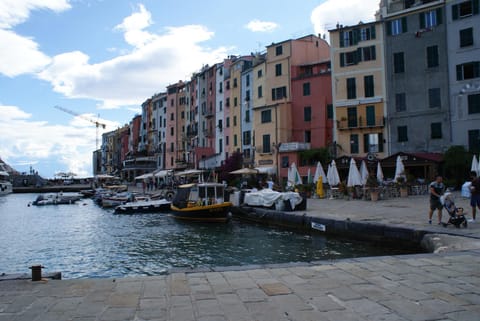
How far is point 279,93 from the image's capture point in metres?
49.0

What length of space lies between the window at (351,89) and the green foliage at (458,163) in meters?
11.6

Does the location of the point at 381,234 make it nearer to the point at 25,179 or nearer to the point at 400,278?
the point at 400,278

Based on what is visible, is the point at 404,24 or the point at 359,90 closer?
the point at 404,24

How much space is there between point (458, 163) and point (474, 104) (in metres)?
6.14

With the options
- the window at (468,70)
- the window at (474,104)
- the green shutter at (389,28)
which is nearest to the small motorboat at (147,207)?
the green shutter at (389,28)

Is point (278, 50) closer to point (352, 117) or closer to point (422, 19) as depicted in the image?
point (352, 117)

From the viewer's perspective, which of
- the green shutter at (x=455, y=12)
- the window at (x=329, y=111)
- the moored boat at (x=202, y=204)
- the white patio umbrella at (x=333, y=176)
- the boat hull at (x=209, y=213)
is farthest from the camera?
the window at (x=329, y=111)

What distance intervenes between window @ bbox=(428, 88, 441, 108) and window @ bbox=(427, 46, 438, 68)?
92.3 inches

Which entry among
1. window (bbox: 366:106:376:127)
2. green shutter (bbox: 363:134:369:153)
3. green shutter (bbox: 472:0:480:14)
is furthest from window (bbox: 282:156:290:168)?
green shutter (bbox: 472:0:480:14)

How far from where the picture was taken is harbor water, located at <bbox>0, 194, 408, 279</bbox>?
47.4 feet

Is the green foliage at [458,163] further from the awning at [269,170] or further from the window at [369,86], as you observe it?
the awning at [269,170]

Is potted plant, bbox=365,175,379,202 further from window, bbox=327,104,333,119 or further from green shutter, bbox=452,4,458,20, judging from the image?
green shutter, bbox=452,4,458,20

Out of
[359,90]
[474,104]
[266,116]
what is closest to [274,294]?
[474,104]

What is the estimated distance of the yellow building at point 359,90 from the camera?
4059cm
